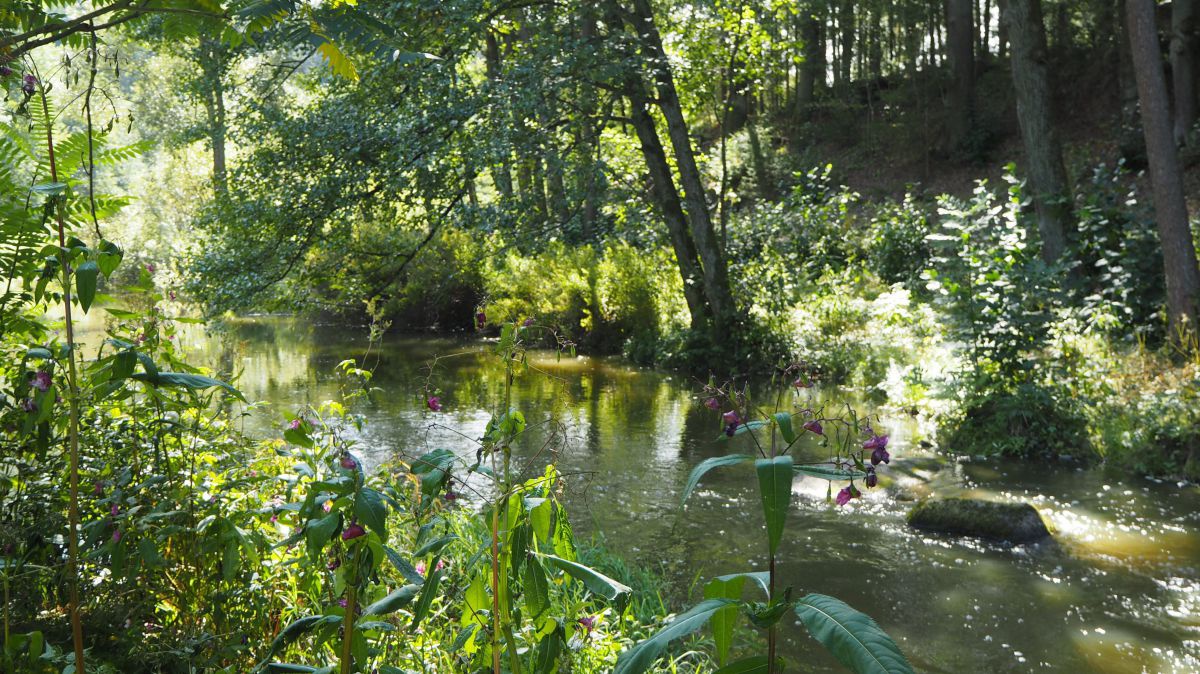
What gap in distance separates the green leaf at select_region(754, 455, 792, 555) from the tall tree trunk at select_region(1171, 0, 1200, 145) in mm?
18481

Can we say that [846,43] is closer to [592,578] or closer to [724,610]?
[592,578]

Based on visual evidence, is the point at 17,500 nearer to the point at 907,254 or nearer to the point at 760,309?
the point at 760,309

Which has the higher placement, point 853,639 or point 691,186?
point 691,186

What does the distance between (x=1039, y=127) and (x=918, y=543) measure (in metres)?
7.05

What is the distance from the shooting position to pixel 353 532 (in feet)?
6.01

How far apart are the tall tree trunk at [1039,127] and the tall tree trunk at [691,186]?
4255 mm

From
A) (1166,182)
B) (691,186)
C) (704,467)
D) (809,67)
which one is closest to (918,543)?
(1166,182)

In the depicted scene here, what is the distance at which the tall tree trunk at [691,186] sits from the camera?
12602 mm

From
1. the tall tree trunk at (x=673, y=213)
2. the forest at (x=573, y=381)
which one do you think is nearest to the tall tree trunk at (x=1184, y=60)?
the forest at (x=573, y=381)

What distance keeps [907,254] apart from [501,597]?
14796mm

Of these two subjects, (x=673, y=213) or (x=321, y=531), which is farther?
(x=673, y=213)

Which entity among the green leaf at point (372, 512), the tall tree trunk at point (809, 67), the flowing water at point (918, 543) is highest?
the tall tree trunk at point (809, 67)

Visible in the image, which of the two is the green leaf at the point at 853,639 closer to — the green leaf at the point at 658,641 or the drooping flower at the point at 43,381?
the green leaf at the point at 658,641

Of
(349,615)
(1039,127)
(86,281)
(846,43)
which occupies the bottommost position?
(349,615)
